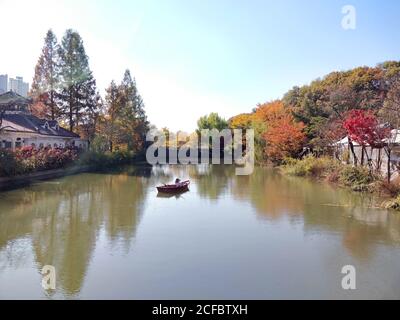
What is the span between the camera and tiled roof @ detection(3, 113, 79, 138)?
25.3 m

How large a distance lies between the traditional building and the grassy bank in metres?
15.2

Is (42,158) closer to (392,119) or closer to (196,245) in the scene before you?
(196,245)

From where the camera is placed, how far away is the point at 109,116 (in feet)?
109

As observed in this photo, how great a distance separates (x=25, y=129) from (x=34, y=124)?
172cm

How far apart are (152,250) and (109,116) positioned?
1028 inches

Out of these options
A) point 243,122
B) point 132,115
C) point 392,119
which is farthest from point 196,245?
point 243,122

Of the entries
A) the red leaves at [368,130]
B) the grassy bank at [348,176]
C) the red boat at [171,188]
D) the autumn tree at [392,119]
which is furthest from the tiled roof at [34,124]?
the autumn tree at [392,119]

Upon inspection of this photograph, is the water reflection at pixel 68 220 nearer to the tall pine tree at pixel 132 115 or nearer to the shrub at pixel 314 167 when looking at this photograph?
the shrub at pixel 314 167

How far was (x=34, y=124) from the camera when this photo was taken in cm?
2642

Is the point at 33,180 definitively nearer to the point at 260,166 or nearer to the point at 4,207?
the point at 4,207

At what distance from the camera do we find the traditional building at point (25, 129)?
23.7m

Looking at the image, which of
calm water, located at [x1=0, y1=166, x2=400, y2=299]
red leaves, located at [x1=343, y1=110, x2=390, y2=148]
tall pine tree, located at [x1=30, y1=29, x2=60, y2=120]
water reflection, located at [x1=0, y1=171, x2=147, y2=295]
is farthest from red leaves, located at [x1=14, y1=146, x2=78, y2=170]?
red leaves, located at [x1=343, y1=110, x2=390, y2=148]

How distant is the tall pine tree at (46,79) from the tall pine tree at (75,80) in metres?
0.47
